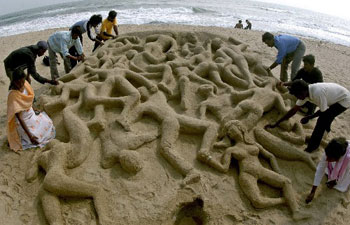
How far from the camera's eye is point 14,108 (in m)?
4.01

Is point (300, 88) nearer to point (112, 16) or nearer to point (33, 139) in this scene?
point (33, 139)

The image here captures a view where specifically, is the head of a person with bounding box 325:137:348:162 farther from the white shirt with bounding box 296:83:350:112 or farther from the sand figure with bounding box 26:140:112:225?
the sand figure with bounding box 26:140:112:225

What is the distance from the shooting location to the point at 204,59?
6.11 m

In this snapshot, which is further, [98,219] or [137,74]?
[137,74]

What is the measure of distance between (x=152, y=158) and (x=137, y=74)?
212cm

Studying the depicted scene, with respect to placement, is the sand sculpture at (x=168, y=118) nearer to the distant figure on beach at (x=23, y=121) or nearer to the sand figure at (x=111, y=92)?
the sand figure at (x=111, y=92)

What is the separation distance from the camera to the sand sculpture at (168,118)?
368 cm

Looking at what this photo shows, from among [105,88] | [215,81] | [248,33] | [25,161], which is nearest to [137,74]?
[105,88]

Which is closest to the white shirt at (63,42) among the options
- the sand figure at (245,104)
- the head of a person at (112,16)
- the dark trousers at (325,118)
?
the head of a person at (112,16)

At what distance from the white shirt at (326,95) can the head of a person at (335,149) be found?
72 cm

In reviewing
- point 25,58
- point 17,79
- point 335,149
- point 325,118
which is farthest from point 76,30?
point 335,149

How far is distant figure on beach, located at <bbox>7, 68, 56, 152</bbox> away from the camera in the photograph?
4020 mm

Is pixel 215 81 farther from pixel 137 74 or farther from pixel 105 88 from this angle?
pixel 105 88

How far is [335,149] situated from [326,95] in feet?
3.40
